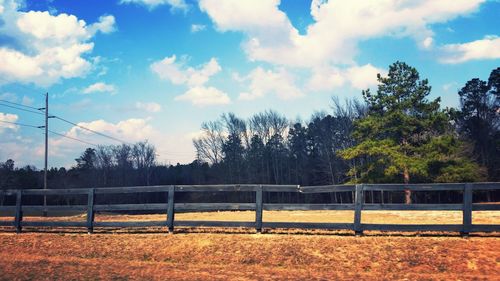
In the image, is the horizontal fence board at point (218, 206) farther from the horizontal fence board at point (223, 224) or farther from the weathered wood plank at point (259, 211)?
the horizontal fence board at point (223, 224)

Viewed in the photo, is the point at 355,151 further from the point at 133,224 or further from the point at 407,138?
the point at 133,224

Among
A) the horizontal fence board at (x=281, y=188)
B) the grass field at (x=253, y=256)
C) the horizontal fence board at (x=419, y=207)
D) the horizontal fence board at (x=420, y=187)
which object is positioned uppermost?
the horizontal fence board at (x=420, y=187)

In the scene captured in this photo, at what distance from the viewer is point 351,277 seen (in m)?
7.94

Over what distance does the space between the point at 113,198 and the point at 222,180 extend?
22.8 meters

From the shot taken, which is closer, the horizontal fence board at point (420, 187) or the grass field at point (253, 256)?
the grass field at point (253, 256)

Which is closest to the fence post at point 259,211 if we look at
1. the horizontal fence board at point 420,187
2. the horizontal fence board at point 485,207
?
the horizontal fence board at point 420,187

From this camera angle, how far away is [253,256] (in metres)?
9.41

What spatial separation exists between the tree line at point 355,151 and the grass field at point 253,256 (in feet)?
73.9

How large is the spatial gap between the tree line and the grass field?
73.9 ft

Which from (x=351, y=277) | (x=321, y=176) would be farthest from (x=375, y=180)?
(x=321, y=176)

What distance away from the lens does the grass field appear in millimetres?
8180

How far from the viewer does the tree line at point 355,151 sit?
32500 mm

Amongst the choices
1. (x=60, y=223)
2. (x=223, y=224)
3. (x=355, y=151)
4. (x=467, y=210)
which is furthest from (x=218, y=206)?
(x=355, y=151)

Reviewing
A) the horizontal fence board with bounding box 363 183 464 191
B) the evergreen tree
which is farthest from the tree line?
the horizontal fence board with bounding box 363 183 464 191
